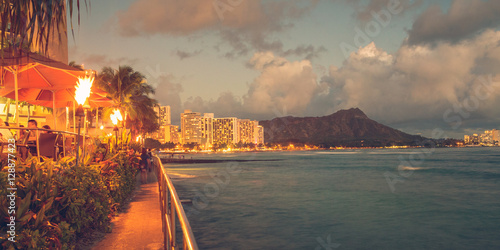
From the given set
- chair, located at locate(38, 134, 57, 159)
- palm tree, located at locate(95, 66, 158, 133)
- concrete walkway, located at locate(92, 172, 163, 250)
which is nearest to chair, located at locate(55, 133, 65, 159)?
chair, located at locate(38, 134, 57, 159)

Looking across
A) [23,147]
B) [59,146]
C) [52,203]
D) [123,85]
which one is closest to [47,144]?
[23,147]

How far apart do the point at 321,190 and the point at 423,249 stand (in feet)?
→ 74.5

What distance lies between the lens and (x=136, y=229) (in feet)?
19.9

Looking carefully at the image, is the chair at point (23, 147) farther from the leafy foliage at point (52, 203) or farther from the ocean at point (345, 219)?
the ocean at point (345, 219)

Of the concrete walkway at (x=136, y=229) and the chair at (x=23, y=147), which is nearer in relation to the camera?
the concrete walkway at (x=136, y=229)

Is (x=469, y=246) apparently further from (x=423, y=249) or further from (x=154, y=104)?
(x=154, y=104)

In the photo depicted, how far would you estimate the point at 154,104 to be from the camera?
159 feet

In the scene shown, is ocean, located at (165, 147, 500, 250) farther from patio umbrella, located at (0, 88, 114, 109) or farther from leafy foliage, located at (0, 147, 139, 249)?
leafy foliage, located at (0, 147, 139, 249)

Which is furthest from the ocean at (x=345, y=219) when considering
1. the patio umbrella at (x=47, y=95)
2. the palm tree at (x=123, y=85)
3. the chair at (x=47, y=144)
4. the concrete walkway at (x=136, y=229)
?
the palm tree at (x=123, y=85)

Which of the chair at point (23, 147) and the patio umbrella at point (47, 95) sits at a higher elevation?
the patio umbrella at point (47, 95)

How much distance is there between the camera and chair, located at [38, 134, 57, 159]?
25.0 ft

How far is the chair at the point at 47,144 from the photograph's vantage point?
763cm

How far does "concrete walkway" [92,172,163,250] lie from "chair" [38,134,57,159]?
6.39ft

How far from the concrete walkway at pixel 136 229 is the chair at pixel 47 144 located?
1.95 metres
